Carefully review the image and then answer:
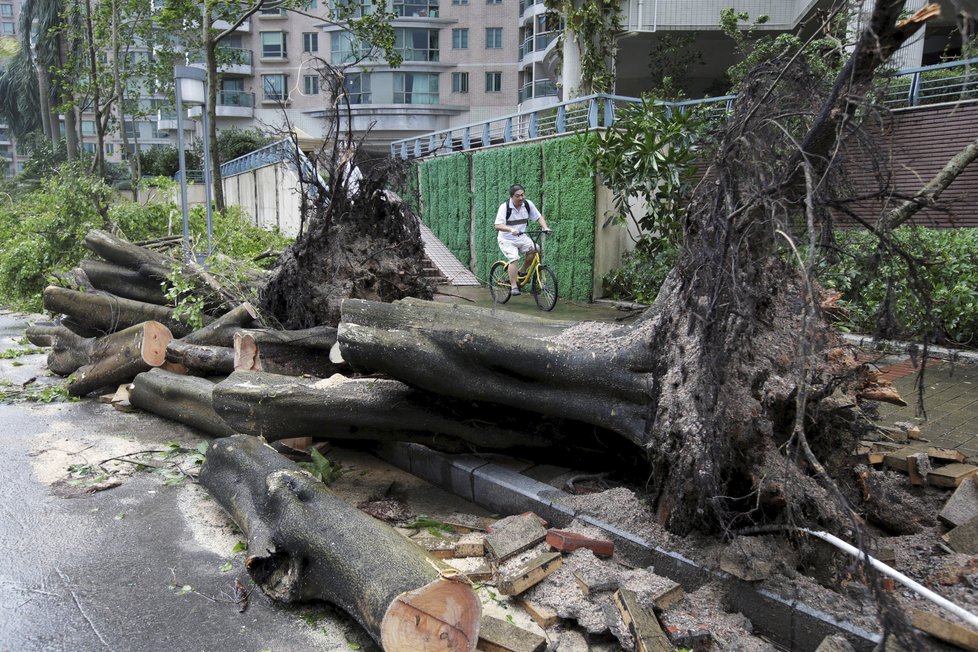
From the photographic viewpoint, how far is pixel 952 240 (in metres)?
9.09

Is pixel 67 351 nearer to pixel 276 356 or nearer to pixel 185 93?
pixel 276 356

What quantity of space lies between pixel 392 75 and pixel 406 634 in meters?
48.7

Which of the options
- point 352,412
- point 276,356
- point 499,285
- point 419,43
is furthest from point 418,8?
point 352,412

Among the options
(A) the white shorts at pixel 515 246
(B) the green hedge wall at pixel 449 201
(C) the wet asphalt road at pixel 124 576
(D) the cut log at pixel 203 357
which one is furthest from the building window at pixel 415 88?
(C) the wet asphalt road at pixel 124 576

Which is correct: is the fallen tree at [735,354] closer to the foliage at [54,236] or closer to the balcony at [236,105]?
the foliage at [54,236]

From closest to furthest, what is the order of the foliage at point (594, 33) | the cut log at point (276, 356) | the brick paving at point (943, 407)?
the brick paving at point (943, 407)
the cut log at point (276, 356)
the foliage at point (594, 33)

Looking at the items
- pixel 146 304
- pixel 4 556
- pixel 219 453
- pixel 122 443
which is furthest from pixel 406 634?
pixel 146 304

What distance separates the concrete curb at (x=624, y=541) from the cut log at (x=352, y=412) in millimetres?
252

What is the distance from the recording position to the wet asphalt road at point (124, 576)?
→ 3555mm

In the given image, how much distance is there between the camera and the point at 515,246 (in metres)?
12.8

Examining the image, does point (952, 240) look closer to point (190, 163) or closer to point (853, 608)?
point (853, 608)

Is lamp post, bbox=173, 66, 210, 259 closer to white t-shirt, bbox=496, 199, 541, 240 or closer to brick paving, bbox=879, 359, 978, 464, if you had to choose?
white t-shirt, bbox=496, 199, 541, 240

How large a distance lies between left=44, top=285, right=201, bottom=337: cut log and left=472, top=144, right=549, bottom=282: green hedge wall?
838 cm

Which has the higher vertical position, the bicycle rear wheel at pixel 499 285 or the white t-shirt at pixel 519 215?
the white t-shirt at pixel 519 215
